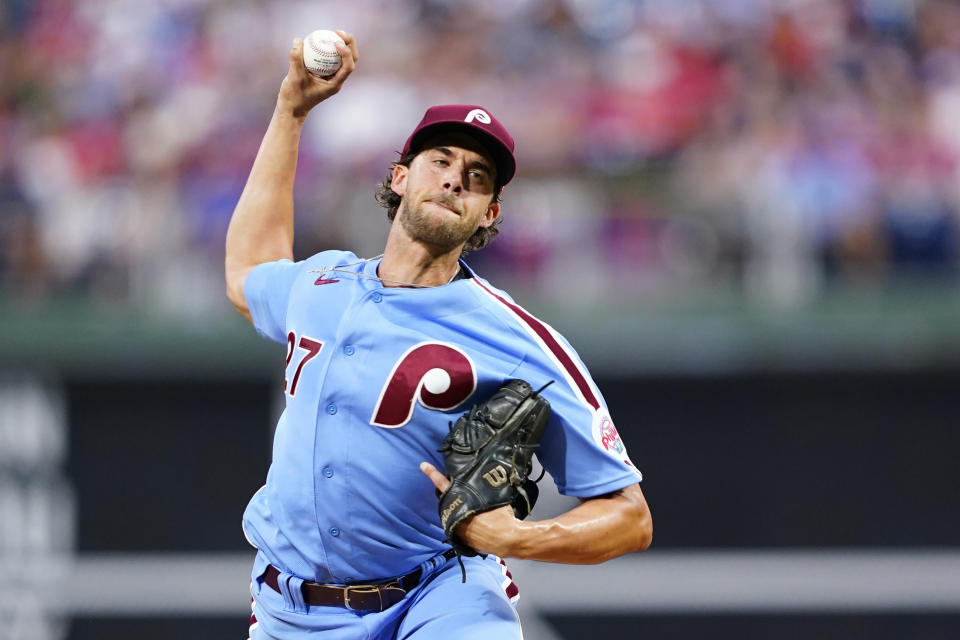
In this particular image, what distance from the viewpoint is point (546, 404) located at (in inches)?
139

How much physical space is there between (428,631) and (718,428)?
4.76 m

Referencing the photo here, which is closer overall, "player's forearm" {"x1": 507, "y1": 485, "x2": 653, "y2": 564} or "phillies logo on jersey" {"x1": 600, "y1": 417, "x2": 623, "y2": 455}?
"player's forearm" {"x1": 507, "y1": 485, "x2": 653, "y2": 564}

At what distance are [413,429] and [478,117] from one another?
0.93 meters

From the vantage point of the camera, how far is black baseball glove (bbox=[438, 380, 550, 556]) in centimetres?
344

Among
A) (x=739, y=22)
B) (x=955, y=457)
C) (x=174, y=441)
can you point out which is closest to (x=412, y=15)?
(x=739, y=22)

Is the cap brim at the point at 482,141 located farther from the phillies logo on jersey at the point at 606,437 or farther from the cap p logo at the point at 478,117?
the phillies logo on jersey at the point at 606,437

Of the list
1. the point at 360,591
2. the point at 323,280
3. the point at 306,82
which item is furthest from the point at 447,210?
the point at 360,591

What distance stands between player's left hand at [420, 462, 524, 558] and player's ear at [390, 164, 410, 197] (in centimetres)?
102

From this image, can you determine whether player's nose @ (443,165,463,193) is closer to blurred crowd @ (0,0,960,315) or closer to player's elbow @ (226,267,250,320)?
player's elbow @ (226,267,250,320)

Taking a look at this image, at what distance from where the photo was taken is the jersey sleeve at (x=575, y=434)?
3.64 meters

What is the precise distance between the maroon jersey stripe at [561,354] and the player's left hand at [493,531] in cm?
42

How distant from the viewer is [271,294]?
13.8ft

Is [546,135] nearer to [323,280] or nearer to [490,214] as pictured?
[490,214]

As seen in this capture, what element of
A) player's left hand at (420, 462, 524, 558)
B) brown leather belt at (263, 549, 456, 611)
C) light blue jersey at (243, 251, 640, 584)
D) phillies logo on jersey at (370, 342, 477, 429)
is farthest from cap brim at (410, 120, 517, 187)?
brown leather belt at (263, 549, 456, 611)
